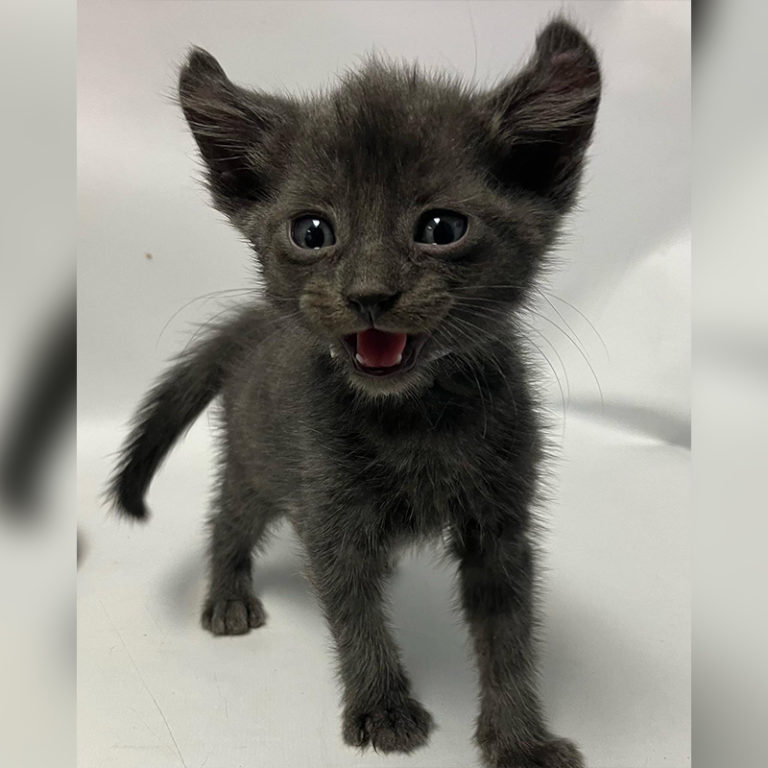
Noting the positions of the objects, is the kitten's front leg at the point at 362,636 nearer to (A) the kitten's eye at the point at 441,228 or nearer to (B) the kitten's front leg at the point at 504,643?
(B) the kitten's front leg at the point at 504,643

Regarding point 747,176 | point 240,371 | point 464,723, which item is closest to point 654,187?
point 747,176

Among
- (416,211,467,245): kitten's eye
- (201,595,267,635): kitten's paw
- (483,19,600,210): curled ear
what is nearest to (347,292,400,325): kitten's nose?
(416,211,467,245): kitten's eye

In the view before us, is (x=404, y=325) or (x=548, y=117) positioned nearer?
(x=404, y=325)

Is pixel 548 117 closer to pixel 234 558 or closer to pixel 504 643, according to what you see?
pixel 504 643

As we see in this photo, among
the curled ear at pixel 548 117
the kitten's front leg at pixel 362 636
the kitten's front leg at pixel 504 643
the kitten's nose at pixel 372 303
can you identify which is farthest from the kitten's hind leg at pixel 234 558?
the curled ear at pixel 548 117

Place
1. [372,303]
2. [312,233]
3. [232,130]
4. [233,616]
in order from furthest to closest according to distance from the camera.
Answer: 1. [233,616]
2. [232,130]
3. [312,233]
4. [372,303]

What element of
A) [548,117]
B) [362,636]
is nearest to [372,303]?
[548,117]

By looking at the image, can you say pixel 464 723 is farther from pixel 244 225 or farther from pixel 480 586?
pixel 244 225
